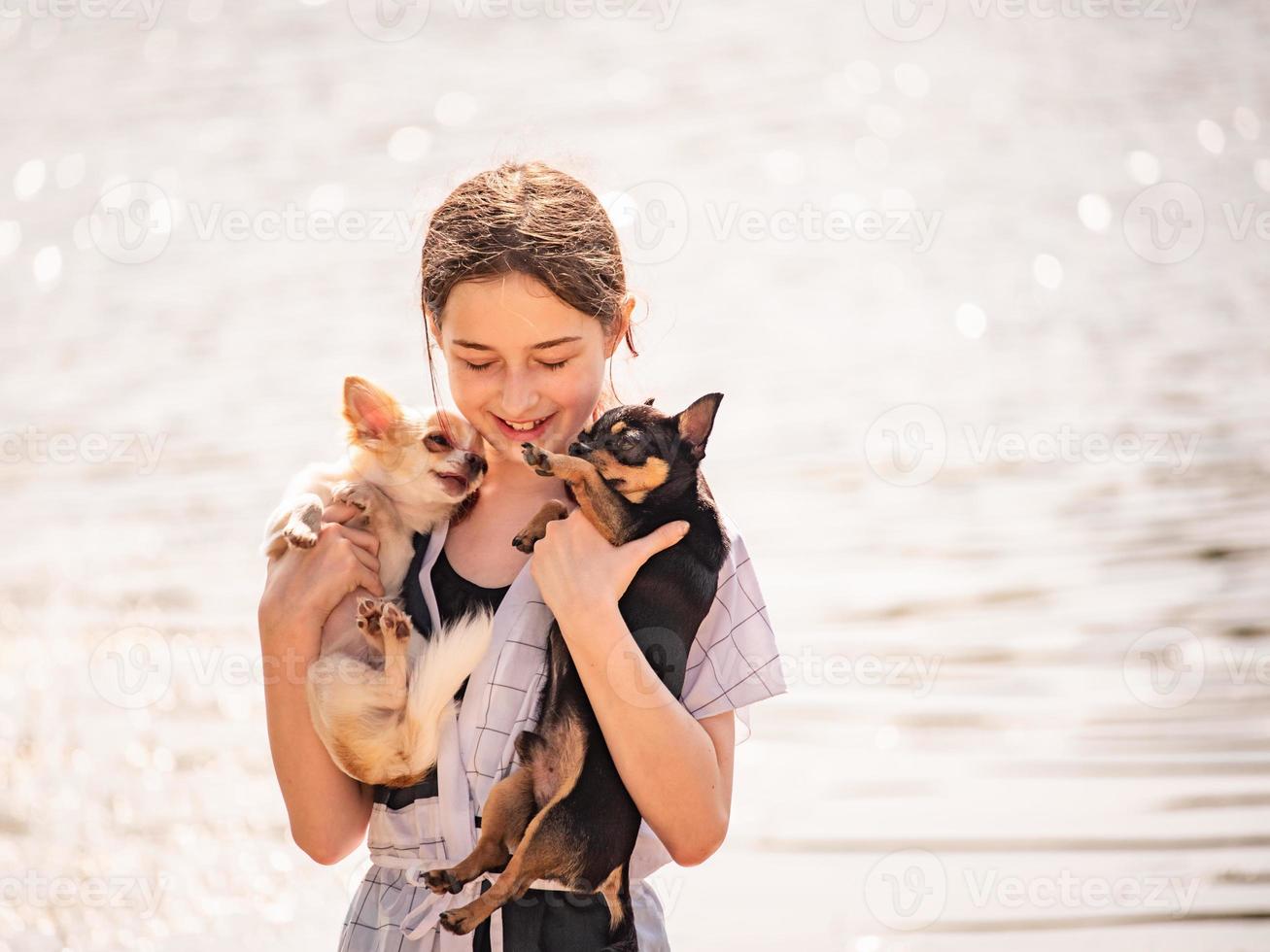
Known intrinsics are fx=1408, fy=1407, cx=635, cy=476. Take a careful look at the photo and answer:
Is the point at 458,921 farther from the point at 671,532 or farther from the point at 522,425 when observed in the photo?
the point at 522,425

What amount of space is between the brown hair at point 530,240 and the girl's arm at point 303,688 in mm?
520

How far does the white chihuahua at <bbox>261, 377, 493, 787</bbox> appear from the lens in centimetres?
245

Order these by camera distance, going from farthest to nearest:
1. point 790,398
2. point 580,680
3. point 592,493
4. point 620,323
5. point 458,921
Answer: point 790,398, point 620,323, point 592,493, point 580,680, point 458,921

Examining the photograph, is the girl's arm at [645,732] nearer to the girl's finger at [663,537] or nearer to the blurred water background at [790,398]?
the girl's finger at [663,537]

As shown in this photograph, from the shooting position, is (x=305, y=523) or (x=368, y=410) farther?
(x=368, y=410)

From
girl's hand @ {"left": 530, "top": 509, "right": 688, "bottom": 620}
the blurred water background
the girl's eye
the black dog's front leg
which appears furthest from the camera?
the blurred water background

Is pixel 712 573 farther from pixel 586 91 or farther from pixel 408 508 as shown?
pixel 586 91

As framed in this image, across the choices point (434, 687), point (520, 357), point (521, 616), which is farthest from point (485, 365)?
point (434, 687)

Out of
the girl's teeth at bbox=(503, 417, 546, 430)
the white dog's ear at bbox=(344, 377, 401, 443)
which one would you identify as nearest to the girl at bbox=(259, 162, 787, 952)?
the girl's teeth at bbox=(503, 417, 546, 430)

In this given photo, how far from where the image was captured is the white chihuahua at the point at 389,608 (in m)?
2.45

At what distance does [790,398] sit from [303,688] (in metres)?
6.17

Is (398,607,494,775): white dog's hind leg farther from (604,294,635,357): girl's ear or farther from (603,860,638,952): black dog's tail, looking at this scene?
(604,294,635,357): girl's ear

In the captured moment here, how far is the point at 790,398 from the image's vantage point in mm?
8461

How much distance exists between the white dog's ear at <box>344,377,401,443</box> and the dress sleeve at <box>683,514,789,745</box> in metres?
0.98
